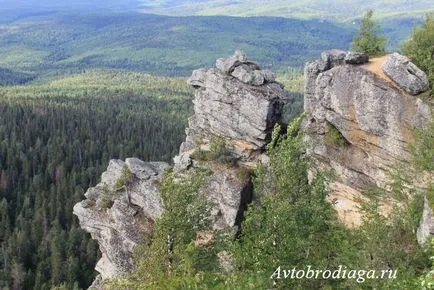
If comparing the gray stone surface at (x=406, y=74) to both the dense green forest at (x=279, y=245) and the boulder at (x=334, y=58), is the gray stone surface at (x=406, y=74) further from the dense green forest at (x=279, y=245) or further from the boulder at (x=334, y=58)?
the dense green forest at (x=279, y=245)

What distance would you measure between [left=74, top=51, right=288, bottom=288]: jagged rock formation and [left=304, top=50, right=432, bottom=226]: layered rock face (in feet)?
14.7

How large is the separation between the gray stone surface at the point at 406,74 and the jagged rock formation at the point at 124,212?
23.9 meters

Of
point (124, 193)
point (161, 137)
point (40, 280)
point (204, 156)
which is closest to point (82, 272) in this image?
point (40, 280)

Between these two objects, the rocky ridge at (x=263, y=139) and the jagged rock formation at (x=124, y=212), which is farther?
the jagged rock formation at (x=124, y=212)

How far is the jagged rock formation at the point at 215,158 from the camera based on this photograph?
166 feet

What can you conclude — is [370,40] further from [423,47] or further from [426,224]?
[426,224]

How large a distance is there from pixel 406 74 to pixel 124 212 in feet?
98.1

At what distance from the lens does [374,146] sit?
45.1 meters

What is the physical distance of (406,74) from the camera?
1702 inches

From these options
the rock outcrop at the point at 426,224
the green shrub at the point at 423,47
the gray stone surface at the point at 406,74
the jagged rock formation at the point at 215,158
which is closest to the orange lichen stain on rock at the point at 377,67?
the gray stone surface at the point at 406,74

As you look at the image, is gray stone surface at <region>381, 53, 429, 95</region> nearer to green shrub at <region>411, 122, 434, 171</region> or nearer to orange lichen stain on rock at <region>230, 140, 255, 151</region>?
green shrub at <region>411, 122, 434, 171</region>

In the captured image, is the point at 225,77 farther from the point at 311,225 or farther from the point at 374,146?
the point at 311,225

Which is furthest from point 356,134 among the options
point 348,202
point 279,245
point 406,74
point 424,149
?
point 279,245

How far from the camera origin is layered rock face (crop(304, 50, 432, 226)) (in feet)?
141
